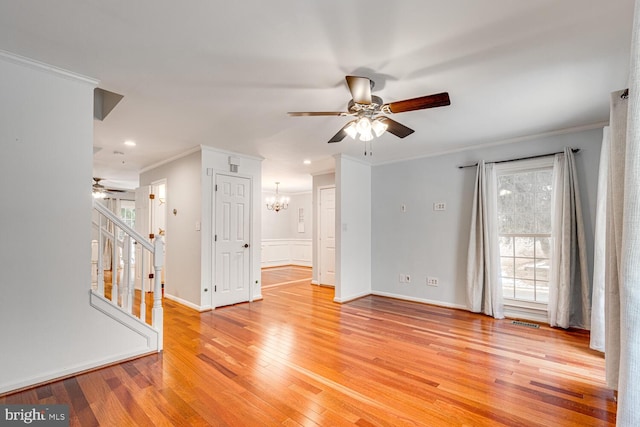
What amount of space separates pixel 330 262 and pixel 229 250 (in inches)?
90.8

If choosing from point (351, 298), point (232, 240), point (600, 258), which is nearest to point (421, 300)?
point (351, 298)

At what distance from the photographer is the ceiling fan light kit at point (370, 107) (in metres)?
2.23

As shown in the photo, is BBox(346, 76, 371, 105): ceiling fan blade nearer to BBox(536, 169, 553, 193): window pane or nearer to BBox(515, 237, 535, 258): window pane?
BBox(536, 169, 553, 193): window pane

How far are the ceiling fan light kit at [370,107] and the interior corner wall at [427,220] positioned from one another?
7.42 feet

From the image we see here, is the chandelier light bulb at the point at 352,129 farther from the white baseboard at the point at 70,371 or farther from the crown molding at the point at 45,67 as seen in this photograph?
the white baseboard at the point at 70,371

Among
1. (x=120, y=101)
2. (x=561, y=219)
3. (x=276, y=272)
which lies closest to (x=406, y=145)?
(x=561, y=219)

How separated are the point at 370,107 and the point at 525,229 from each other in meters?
3.08

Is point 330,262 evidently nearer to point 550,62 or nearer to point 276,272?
point 276,272

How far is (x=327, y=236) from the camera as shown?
648cm

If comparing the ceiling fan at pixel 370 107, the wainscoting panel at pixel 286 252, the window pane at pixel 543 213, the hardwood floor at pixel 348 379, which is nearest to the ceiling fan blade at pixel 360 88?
the ceiling fan at pixel 370 107

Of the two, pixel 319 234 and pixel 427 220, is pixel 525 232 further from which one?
pixel 319 234

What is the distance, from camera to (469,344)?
3.25m

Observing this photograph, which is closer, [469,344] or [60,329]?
[60,329]

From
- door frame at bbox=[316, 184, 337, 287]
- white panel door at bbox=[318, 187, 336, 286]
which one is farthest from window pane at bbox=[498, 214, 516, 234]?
door frame at bbox=[316, 184, 337, 287]
